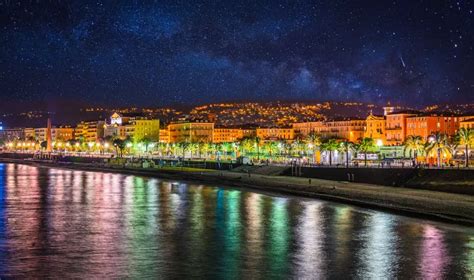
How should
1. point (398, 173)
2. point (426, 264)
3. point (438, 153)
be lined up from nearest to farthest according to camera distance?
point (426, 264) < point (398, 173) < point (438, 153)

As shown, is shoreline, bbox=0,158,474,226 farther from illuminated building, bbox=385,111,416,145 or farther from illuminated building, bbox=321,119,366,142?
illuminated building, bbox=321,119,366,142

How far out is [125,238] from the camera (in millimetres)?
19766

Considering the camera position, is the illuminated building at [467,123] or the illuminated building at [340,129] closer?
the illuminated building at [467,123]

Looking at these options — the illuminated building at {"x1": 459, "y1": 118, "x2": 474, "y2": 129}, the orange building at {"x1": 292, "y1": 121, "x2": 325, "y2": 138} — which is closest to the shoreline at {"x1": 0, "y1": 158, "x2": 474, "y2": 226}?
the illuminated building at {"x1": 459, "y1": 118, "x2": 474, "y2": 129}

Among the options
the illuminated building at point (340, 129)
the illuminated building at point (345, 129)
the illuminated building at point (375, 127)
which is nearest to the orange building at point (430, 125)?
the illuminated building at point (375, 127)

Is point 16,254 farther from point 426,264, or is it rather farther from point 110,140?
point 110,140

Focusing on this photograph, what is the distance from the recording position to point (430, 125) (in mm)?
139500

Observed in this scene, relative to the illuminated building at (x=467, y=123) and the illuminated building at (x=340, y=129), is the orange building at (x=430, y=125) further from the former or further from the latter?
the illuminated building at (x=340, y=129)

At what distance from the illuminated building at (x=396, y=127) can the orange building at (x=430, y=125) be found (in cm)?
122

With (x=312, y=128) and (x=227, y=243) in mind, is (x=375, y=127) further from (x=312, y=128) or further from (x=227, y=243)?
(x=227, y=243)

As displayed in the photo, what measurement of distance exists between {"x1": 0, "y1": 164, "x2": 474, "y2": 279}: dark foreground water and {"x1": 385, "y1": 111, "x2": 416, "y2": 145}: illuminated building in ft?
391

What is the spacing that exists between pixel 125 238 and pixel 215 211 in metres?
10.2

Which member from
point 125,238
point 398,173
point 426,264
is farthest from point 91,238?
point 398,173

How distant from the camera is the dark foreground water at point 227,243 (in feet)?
47.6
